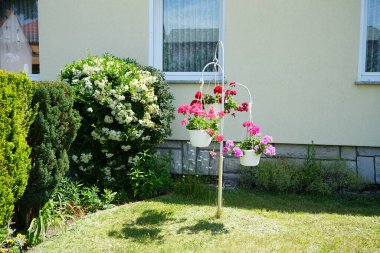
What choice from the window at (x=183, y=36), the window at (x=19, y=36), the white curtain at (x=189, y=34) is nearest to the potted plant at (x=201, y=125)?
the window at (x=183, y=36)

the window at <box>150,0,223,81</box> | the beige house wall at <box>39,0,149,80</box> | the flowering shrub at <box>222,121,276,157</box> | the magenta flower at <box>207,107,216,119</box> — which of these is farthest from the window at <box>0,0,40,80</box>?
the flowering shrub at <box>222,121,276,157</box>

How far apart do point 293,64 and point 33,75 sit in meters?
4.23

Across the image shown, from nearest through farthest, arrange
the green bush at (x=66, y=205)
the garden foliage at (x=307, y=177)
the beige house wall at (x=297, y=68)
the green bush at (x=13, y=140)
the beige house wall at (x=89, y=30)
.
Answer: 1. the green bush at (x=13, y=140)
2. the green bush at (x=66, y=205)
3. the garden foliage at (x=307, y=177)
4. the beige house wall at (x=297, y=68)
5. the beige house wall at (x=89, y=30)

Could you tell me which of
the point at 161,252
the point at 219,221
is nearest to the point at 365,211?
the point at 219,221

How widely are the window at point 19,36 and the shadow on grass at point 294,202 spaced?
139 inches

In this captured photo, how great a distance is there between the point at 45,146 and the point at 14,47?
3750 millimetres

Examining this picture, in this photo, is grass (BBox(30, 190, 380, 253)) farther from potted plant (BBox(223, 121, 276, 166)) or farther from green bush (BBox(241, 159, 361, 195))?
potted plant (BBox(223, 121, 276, 166))

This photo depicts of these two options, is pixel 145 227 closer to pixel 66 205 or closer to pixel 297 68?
pixel 66 205

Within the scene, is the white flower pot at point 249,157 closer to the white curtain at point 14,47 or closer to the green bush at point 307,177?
the green bush at point 307,177

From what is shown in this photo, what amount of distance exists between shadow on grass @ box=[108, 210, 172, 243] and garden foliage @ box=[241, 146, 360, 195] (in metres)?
1.68

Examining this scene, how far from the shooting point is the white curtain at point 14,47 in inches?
264

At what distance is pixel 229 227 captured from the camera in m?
4.05

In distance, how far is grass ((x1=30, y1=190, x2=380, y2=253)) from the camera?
3.64 metres

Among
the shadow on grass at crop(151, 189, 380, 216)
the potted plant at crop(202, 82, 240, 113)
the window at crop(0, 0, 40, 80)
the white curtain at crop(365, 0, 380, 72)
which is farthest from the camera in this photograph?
the window at crop(0, 0, 40, 80)
